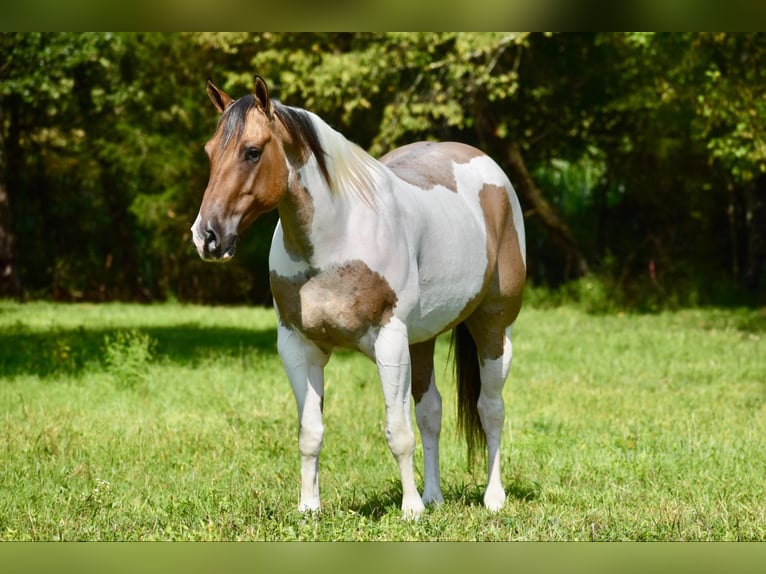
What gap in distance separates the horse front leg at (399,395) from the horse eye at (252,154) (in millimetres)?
961

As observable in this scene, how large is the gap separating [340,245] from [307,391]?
720 millimetres

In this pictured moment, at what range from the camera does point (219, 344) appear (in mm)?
13656

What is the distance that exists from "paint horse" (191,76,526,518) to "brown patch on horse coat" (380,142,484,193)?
1 centimetres

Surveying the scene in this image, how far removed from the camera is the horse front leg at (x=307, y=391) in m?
4.81

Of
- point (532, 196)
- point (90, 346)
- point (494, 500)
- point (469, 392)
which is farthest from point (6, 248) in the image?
point (494, 500)

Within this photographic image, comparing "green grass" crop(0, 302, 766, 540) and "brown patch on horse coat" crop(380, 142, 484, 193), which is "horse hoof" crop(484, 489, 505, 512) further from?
"brown patch on horse coat" crop(380, 142, 484, 193)

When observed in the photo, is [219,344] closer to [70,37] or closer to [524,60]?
[70,37]

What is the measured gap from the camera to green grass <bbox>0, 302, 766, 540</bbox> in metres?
4.92

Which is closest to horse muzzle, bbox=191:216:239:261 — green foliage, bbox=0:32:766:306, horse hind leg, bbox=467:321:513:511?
horse hind leg, bbox=467:321:513:511

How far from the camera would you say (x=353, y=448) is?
7133 millimetres

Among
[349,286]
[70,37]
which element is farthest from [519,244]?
[70,37]

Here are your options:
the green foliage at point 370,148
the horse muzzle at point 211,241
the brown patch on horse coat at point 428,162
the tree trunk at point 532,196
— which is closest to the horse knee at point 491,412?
the brown patch on horse coat at point 428,162

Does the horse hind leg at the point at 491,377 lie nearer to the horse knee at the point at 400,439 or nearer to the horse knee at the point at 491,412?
the horse knee at the point at 491,412

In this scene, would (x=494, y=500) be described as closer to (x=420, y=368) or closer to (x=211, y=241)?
(x=420, y=368)
